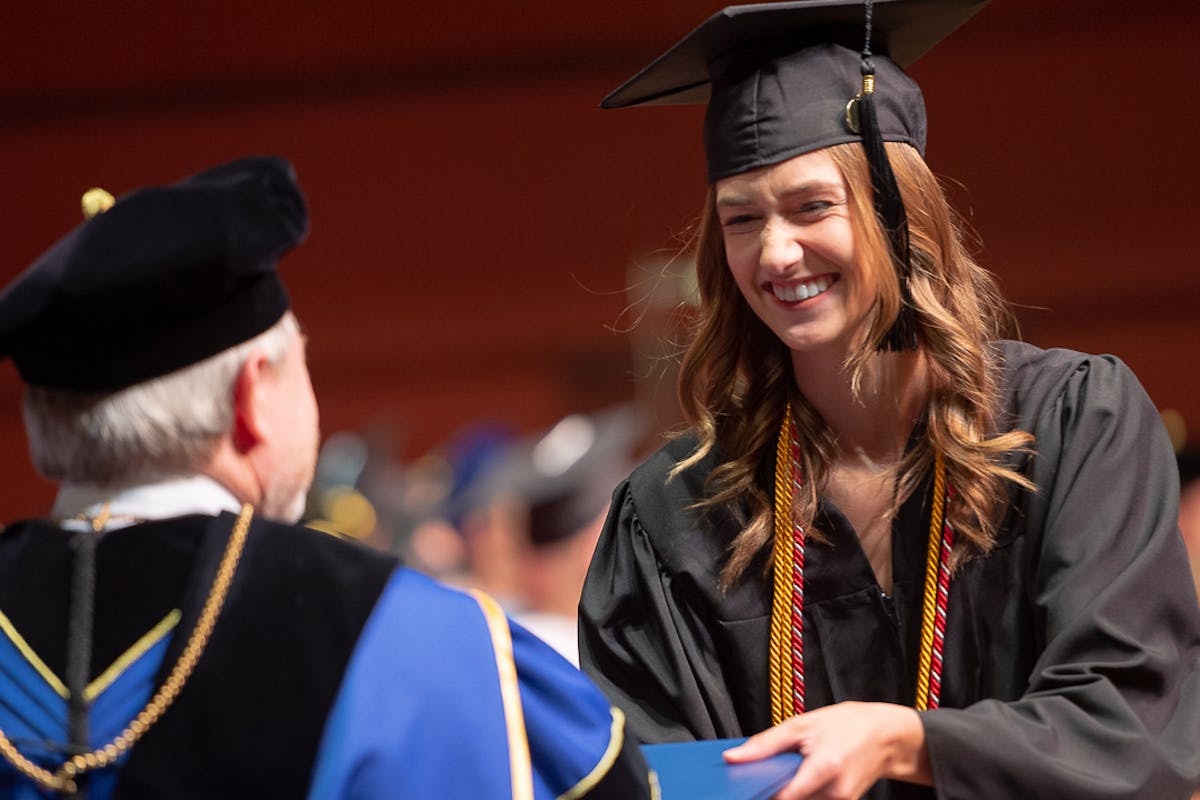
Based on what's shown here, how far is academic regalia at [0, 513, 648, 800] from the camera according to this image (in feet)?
4.78

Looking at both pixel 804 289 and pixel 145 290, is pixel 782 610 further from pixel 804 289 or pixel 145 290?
pixel 145 290

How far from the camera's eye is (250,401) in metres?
1.51

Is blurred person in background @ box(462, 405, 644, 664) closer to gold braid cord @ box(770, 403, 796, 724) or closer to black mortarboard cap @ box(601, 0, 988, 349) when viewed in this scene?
gold braid cord @ box(770, 403, 796, 724)

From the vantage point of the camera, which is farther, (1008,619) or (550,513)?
(550,513)

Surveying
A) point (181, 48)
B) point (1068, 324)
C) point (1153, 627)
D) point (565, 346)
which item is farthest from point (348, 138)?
point (1153, 627)

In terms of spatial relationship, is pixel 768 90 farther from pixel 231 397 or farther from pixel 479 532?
pixel 479 532

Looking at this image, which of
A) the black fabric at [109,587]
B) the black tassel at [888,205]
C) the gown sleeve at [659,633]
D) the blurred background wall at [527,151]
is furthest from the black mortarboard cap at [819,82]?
the blurred background wall at [527,151]

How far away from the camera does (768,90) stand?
2123 millimetres

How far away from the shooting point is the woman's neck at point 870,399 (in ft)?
7.20

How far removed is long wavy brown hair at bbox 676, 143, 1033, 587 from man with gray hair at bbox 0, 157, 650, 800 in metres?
0.73

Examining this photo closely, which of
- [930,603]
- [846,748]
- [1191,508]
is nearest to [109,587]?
[846,748]

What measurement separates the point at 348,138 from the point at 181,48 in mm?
771

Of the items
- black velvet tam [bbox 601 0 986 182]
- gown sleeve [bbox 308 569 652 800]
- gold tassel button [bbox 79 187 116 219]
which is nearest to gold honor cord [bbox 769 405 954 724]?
black velvet tam [bbox 601 0 986 182]

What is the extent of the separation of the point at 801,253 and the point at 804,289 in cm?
6
